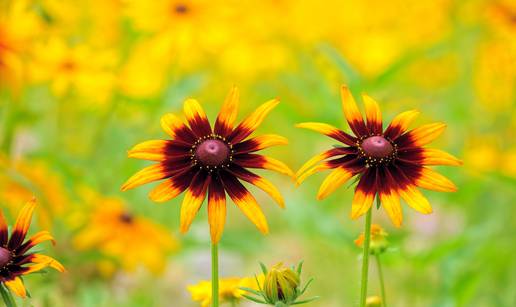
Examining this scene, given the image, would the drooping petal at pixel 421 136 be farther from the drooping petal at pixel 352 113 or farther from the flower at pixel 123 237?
the flower at pixel 123 237

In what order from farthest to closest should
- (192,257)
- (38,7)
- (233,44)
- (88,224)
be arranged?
(233,44), (192,257), (88,224), (38,7)

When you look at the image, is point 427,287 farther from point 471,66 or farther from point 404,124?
point 404,124

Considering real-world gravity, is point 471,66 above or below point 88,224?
above

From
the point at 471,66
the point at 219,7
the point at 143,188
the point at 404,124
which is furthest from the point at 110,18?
the point at 404,124

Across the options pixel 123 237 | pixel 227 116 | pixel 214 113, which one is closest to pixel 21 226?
pixel 227 116

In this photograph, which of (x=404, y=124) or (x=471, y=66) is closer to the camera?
(x=404, y=124)

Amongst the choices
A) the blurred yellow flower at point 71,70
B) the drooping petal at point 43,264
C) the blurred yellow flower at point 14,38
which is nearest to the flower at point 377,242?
the drooping petal at point 43,264

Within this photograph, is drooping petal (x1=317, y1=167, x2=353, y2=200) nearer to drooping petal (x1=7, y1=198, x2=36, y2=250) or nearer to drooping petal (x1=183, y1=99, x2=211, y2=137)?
drooping petal (x1=183, y1=99, x2=211, y2=137)

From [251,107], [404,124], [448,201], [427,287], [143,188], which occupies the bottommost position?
[404,124]
